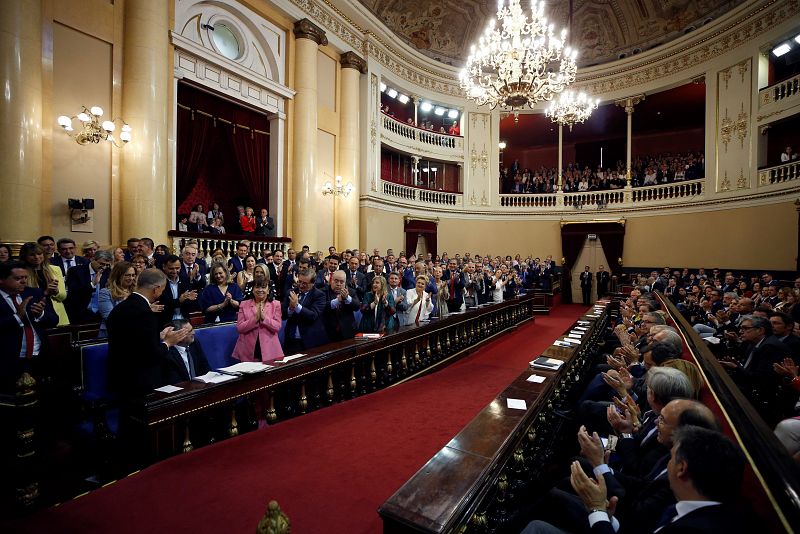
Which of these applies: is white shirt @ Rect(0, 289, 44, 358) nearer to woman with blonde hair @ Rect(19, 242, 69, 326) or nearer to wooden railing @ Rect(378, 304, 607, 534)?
woman with blonde hair @ Rect(19, 242, 69, 326)

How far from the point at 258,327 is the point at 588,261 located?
14.9m

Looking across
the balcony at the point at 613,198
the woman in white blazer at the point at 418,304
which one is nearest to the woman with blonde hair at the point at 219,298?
the woman in white blazer at the point at 418,304

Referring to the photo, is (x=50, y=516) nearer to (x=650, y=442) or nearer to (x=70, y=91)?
(x=650, y=442)

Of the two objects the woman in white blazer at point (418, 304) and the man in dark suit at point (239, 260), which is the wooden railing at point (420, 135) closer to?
the man in dark suit at point (239, 260)

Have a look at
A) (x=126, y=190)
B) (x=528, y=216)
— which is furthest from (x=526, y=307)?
(x=126, y=190)

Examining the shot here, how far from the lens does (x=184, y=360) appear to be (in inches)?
118

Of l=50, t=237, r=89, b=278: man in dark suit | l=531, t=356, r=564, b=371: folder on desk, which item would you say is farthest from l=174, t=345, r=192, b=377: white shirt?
l=50, t=237, r=89, b=278: man in dark suit

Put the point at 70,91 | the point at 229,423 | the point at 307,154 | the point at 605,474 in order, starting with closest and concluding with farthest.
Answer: the point at 605,474
the point at 229,423
the point at 70,91
the point at 307,154

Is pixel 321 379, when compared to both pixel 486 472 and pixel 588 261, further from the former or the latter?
pixel 588 261

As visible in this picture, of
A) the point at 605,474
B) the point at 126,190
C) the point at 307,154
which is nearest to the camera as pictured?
the point at 605,474

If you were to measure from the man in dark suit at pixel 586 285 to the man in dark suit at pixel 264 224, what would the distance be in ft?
36.3

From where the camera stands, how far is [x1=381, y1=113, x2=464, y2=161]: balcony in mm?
13672

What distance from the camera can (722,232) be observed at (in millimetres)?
12156

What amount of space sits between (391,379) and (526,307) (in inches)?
245
